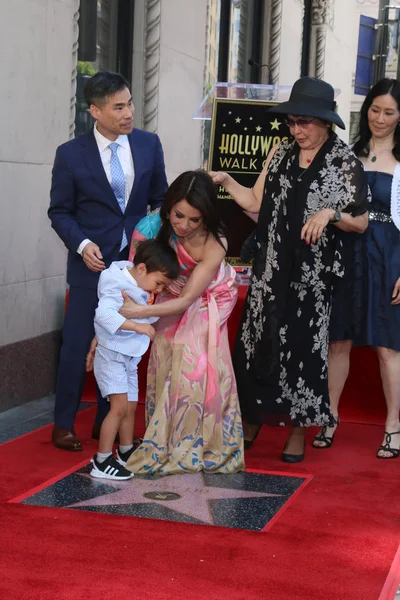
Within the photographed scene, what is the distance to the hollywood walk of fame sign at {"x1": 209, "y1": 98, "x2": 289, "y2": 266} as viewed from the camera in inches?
271

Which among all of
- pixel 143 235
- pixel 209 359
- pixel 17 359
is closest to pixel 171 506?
pixel 209 359

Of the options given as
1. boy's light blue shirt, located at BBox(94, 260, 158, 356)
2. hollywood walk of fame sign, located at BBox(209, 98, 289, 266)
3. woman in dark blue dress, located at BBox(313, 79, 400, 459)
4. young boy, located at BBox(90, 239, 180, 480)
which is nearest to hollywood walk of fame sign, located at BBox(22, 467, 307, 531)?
young boy, located at BBox(90, 239, 180, 480)

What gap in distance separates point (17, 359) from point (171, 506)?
7.36ft

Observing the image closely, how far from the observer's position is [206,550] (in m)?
3.82

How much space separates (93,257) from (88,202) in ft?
1.23

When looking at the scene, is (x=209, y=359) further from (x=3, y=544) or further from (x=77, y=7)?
(x=77, y=7)

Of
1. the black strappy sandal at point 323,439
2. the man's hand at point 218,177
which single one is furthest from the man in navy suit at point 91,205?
the black strappy sandal at point 323,439

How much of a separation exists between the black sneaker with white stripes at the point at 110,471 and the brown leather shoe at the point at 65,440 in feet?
1.65

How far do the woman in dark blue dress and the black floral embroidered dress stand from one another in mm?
379

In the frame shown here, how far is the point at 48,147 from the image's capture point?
6.61 metres

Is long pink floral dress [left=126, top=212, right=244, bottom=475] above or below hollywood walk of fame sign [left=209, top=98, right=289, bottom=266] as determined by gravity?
below

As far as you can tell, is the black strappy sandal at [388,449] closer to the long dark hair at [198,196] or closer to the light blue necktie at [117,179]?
the long dark hair at [198,196]

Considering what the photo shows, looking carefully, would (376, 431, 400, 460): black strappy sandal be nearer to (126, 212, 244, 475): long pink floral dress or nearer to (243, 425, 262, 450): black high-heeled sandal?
(243, 425, 262, 450): black high-heeled sandal

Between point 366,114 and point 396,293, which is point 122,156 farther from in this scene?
point 396,293
